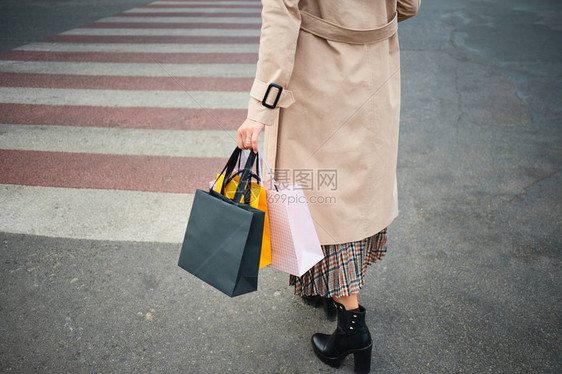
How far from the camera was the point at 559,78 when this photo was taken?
5984 millimetres

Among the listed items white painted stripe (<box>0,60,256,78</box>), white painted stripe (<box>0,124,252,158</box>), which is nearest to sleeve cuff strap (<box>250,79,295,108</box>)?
white painted stripe (<box>0,124,252,158</box>)

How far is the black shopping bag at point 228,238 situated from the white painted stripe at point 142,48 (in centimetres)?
600

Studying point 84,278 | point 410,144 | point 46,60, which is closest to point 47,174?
point 84,278

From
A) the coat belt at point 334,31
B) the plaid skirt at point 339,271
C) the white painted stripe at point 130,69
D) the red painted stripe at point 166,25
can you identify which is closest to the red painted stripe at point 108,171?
the plaid skirt at point 339,271

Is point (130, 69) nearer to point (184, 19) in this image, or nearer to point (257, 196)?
point (184, 19)

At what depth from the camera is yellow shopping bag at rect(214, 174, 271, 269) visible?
1.68 meters

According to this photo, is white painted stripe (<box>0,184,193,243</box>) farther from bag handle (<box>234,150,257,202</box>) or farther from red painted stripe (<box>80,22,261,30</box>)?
red painted stripe (<box>80,22,261,30</box>)

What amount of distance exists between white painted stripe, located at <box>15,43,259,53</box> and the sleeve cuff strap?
5933 mm

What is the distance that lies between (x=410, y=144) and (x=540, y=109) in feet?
6.08

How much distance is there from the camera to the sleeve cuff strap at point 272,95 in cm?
160

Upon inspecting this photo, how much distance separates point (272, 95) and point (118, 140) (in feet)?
10.1

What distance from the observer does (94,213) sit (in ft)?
10.5

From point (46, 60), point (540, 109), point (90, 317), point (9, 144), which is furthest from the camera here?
point (46, 60)

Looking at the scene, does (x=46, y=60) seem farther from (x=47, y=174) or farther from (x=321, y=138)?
(x=321, y=138)
